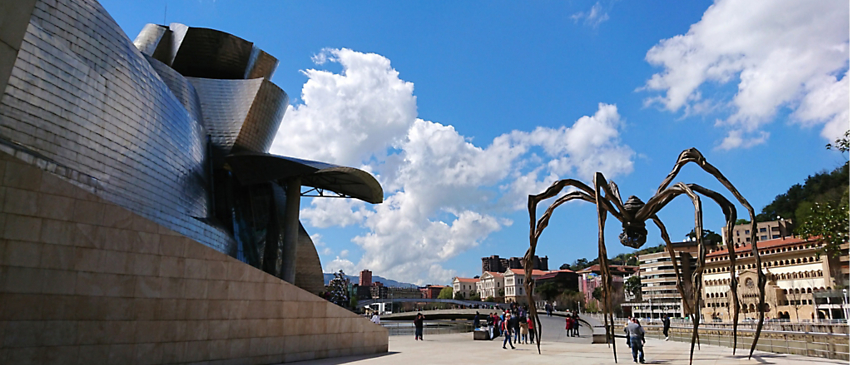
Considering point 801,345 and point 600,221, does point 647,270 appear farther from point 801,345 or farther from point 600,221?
point 600,221

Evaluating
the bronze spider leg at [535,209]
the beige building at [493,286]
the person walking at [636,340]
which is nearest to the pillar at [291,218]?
the bronze spider leg at [535,209]

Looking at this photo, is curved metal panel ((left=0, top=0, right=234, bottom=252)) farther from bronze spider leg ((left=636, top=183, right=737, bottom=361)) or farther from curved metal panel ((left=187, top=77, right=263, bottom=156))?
bronze spider leg ((left=636, top=183, right=737, bottom=361))

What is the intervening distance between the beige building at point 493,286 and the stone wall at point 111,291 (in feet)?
440

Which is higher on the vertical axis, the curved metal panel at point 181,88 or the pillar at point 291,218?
the curved metal panel at point 181,88

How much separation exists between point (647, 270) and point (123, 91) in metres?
103

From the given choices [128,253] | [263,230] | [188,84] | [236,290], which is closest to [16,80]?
[128,253]

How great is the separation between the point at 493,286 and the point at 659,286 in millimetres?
58880

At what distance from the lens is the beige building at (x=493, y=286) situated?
5728 inches

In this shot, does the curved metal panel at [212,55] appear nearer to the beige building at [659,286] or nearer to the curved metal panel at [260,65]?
the curved metal panel at [260,65]

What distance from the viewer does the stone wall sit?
897 cm

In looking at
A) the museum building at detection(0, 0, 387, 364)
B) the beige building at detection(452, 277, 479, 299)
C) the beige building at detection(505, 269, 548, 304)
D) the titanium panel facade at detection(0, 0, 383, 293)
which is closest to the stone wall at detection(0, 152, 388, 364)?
the museum building at detection(0, 0, 387, 364)

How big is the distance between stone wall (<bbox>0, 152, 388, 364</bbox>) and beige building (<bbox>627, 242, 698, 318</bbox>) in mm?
90849

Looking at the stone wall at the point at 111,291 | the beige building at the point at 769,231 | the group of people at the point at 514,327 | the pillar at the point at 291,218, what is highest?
the beige building at the point at 769,231

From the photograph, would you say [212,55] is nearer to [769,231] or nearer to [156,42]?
[156,42]
